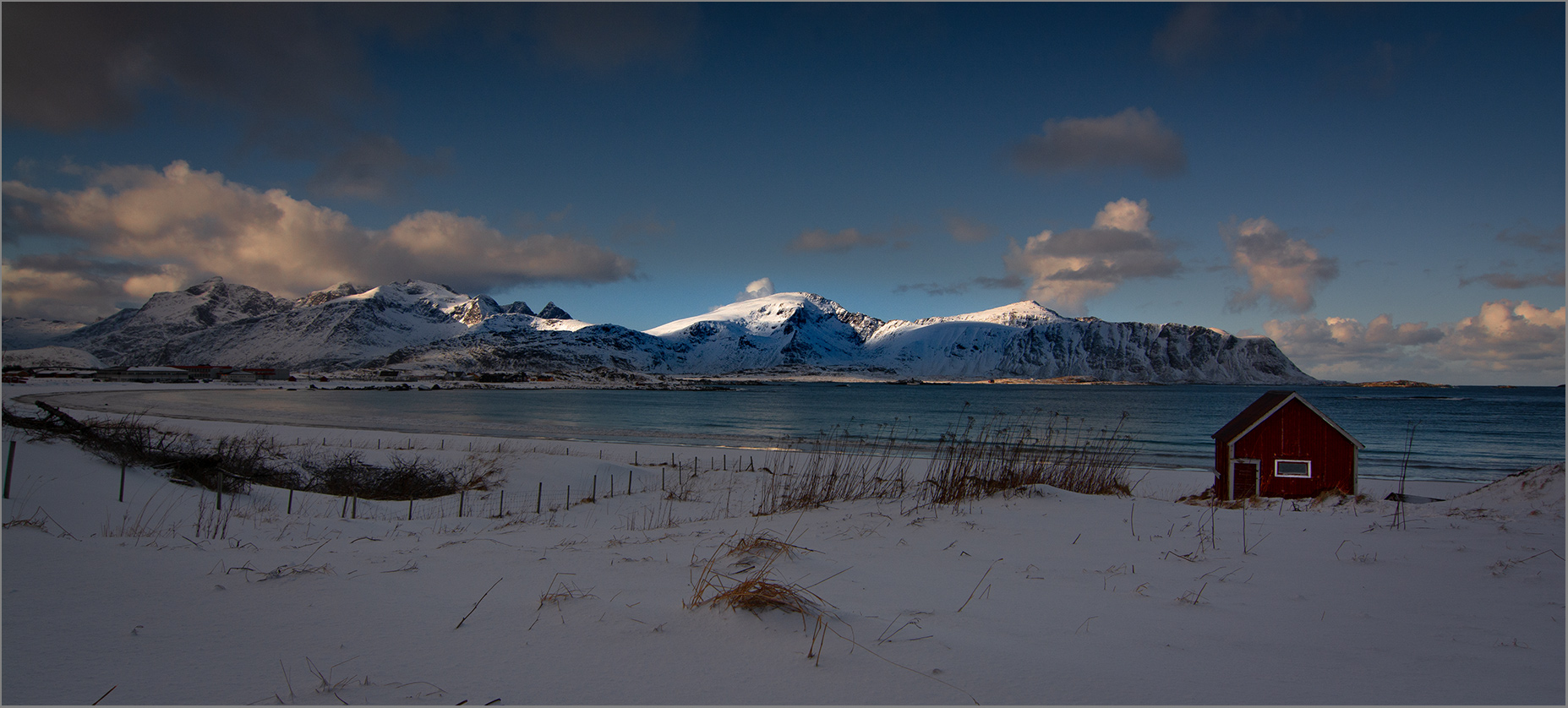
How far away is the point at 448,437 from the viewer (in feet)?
120

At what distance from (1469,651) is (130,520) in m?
12.9

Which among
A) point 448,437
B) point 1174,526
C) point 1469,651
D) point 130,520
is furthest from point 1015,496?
point 448,437

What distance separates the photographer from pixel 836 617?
120 inches

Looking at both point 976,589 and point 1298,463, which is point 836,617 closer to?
point 976,589

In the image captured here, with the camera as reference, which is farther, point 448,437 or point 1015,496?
point 448,437

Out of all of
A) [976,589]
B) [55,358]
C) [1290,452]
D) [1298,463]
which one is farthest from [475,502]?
[55,358]

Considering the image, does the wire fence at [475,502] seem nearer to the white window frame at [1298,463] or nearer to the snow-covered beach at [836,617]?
the snow-covered beach at [836,617]

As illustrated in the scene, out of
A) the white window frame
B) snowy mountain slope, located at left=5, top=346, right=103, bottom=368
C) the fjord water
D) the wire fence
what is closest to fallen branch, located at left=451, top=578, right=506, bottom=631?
the wire fence

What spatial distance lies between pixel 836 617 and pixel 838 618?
0.06 feet

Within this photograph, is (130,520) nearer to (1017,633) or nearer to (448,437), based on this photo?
(1017,633)

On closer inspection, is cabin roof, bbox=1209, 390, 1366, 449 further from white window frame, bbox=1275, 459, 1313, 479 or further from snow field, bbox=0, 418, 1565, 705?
snow field, bbox=0, 418, 1565, 705

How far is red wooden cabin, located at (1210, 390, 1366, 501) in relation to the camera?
15875 mm

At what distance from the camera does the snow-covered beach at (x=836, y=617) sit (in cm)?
237

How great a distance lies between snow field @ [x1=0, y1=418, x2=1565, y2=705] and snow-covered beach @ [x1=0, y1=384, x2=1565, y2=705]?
0.05ft
